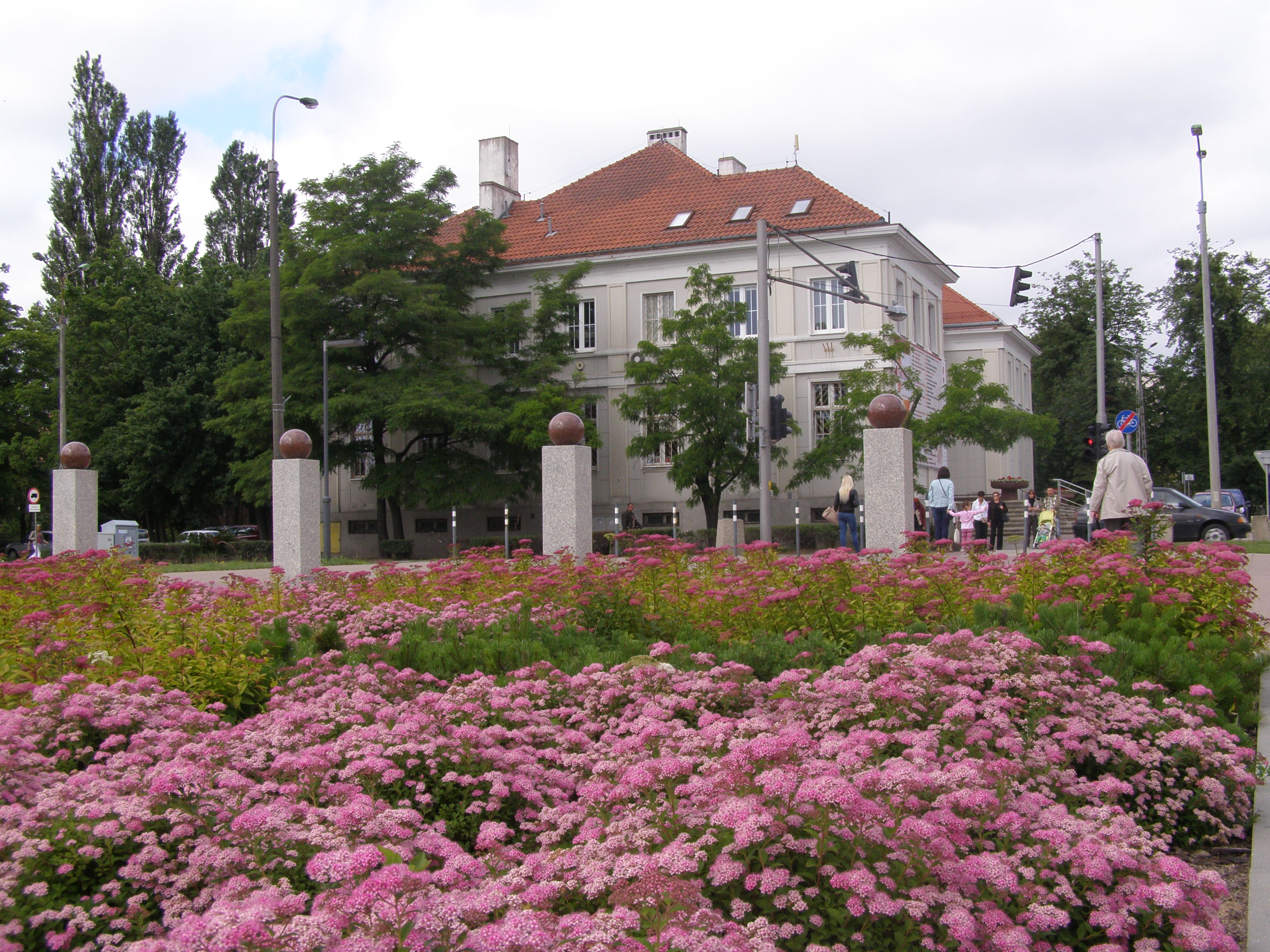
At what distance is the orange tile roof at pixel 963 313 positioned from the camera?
181ft

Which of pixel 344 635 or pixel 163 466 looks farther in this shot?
pixel 163 466

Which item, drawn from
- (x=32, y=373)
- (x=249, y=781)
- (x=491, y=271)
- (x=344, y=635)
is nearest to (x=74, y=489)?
(x=344, y=635)

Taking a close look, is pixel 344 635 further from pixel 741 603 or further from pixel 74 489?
pixel 74 489

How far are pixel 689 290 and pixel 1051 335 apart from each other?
38312 mm

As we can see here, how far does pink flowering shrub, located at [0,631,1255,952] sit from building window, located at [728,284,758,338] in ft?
112

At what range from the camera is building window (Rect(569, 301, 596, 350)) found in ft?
141

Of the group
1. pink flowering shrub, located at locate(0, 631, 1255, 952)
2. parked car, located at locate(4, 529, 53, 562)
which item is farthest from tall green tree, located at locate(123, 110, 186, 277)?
pink flowering shrub, located at locate(0, 631, 1255, 952)

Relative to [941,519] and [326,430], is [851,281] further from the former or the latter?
[326,430]

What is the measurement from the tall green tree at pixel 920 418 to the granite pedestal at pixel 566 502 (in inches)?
763

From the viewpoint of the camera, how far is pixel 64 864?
3260 mm

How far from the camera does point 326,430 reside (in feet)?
117

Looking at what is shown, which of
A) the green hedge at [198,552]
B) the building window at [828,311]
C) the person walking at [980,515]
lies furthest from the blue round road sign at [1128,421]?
the green hedge at [198,552]

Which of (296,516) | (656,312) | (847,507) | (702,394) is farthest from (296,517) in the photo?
(656,312)

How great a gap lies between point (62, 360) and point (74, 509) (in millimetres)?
22934
